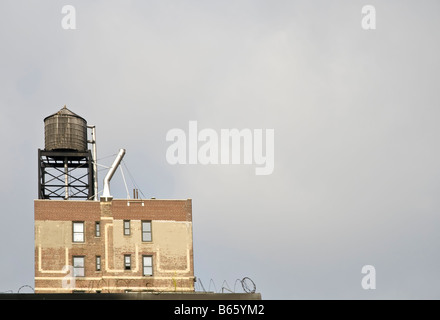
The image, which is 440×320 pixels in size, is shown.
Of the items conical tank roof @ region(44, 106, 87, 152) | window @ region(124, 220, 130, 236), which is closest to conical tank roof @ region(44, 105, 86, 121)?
conical tank roof @ region(44, 106, 87, 152)

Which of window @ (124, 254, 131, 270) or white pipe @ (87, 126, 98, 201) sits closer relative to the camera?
window @ (124, 254, 131, 270)

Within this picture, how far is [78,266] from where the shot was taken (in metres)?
96.9

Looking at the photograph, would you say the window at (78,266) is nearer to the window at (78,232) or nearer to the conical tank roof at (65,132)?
the window at (78,232)

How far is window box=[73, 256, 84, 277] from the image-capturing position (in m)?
96.8

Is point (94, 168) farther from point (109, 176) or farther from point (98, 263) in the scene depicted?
point (98, 263)

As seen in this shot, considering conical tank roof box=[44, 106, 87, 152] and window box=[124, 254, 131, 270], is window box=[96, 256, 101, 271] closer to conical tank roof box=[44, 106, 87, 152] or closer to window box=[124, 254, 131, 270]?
window box=[124, 254, 131, 270]

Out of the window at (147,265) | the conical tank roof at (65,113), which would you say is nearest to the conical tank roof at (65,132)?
the conical tank roof at (65,113)

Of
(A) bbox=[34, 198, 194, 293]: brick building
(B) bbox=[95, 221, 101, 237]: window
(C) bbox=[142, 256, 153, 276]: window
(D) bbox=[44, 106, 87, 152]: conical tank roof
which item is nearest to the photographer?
(A) bbox=[34, 198, 194, 293]: brick building

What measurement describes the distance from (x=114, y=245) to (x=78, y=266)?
145 inches

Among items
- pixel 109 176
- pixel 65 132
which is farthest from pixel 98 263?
pixel 65 132

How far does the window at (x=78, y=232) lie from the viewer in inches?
3861
